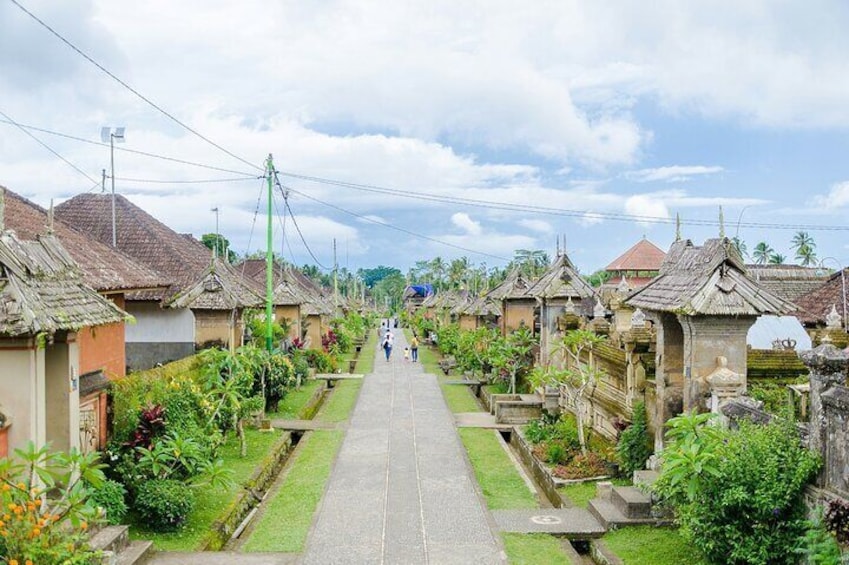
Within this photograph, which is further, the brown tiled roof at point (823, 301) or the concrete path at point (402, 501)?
the brown tiled roof at point (823, 301)

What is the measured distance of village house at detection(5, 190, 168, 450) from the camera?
1123cm

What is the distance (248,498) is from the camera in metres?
12.4

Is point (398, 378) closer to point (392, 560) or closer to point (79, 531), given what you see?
point (392, 560)

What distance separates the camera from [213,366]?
15344 millimetres

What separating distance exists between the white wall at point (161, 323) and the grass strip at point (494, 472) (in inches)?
304

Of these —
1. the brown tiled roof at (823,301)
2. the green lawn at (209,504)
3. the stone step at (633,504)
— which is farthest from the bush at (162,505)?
the brown tiled roof at (823,301)

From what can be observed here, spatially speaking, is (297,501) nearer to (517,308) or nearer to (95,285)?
(95,285)

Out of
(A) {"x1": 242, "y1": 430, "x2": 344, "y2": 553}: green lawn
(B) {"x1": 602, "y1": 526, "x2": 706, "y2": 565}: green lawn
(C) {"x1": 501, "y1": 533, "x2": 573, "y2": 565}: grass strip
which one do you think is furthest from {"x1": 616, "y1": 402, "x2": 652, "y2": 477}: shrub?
(A) {"x1": 242, "y1": 430, "x2": 344, "y2": 553}: green lawn

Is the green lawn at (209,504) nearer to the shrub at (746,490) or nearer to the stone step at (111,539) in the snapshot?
the stone step at (111,539)

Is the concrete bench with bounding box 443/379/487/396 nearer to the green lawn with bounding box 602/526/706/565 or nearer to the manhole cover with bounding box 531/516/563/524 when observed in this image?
the manhole cover with bounding box 531/516/563/524

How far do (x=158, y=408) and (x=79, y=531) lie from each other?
14.3ft

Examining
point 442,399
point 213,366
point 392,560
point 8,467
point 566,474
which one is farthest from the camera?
point 442,399

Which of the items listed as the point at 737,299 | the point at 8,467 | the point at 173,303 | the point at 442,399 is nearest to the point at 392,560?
the point at 8,467

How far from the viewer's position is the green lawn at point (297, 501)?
404 inches
